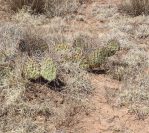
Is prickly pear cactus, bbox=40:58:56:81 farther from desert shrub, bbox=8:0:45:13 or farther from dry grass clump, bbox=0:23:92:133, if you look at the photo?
desert shrub, bbox=8:0:45:13

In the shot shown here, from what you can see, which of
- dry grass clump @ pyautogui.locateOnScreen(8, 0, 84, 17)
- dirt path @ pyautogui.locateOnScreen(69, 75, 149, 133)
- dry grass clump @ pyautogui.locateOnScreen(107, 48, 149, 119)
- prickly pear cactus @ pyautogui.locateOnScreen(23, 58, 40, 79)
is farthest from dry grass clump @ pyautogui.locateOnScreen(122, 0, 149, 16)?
prickly pear cactus @ pyautogui.locateOnScreen(23, 58, 40, 79)

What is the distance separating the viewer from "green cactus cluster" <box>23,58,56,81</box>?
465 cm

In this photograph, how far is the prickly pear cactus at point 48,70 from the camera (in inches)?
184

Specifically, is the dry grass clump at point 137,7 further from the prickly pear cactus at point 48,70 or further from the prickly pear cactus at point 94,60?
the prickly pear cactus at point 48,70

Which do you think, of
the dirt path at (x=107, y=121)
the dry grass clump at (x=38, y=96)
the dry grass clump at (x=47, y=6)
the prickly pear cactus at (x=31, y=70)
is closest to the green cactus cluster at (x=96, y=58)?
the dry grass clump at (x=38, y=96)

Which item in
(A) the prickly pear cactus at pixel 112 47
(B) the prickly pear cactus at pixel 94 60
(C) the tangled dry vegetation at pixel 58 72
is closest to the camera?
(C) the tangled dry vegetation at pixel 58 72

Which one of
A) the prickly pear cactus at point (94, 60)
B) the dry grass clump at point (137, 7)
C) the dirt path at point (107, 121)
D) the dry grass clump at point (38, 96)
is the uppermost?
the dry grass clump at point (137, 7)

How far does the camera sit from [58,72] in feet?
16.7

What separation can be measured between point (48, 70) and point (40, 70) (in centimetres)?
10

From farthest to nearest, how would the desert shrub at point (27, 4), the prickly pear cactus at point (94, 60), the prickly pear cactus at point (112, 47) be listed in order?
the desert shrub at point (27, 4) → the prickly pear cactus at point (112, 47) → the prickly pear cactus at point (94, 60)

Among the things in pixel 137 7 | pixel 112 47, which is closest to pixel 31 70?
pixel 112 47

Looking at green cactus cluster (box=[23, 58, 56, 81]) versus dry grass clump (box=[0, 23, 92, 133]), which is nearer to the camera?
dry grass clump (box=[0, 23, 92, 133])

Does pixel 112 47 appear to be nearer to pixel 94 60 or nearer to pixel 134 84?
pixel 94 60

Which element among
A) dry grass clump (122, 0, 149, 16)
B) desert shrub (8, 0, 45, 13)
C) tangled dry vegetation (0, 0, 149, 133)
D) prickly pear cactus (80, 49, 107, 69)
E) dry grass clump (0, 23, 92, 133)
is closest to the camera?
dry grass clump (0, 23, 92, 133)
